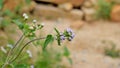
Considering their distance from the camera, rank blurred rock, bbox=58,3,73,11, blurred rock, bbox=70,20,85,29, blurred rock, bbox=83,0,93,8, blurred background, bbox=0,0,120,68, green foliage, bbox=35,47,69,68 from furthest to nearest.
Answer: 1. blurred rock, bbox=83,0,93,8
2. blurred rock, bbox=58,3,73,11
3. blurred rock, bbox=70,20,85,29
4. blurred background, bbox=0,0,120,68
5. green foliage, bbox=35,47,69,68

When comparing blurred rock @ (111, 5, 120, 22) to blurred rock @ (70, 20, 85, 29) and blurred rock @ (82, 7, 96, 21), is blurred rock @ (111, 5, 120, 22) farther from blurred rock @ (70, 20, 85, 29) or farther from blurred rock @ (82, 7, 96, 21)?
blurred rock @ (70, 20, 85, 29)

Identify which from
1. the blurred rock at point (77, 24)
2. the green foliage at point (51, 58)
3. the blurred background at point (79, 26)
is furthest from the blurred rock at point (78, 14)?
the green foliage at point (51, 58)

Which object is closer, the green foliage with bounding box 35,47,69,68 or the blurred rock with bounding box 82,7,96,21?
the green foliage with bounding box 35,47,69,68

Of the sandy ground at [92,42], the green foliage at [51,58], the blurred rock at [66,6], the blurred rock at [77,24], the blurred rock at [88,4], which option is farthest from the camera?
the blurred rock at [88,4]

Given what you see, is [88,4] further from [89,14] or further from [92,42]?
[92,42]

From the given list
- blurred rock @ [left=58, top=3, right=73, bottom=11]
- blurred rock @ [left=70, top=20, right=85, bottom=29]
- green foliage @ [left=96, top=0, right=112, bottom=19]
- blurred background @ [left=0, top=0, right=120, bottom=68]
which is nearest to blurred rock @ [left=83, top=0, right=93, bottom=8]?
blurred background @ [left=0, top=0, right=120, bottom=68]

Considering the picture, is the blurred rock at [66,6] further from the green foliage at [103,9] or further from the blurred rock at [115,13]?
the blurred rock at [115,13]

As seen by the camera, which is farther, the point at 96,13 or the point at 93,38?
the point at 96,13

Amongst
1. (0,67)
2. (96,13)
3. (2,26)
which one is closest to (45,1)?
(96,13)

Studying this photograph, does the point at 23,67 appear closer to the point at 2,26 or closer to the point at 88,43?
the point at 2,26
